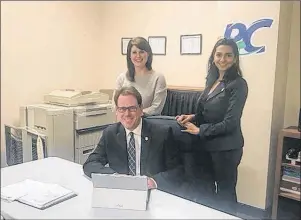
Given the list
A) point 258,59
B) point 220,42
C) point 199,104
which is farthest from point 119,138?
point 258,59

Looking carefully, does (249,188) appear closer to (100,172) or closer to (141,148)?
(141,148)

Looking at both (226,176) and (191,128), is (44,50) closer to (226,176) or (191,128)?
(191,128)

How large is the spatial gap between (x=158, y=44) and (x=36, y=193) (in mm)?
882

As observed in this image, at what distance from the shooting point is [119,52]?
1.45 meters

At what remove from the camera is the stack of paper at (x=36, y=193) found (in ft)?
3.75

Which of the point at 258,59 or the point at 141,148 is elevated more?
the point at 258,59

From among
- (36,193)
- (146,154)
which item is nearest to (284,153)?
(146,154)

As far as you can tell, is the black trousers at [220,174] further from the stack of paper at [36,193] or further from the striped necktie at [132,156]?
the stack of paper at [36,193]

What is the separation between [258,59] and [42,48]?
3.21 feet

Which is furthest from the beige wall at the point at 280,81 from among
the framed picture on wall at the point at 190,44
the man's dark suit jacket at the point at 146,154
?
the man's dark suit jacket at the point at 146,154

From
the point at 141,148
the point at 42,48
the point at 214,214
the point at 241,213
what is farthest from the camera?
the point at 241,213

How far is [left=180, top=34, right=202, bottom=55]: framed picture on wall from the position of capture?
1.56 metres

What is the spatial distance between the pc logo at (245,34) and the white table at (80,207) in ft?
2.45

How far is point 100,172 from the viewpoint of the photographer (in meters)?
1.34
